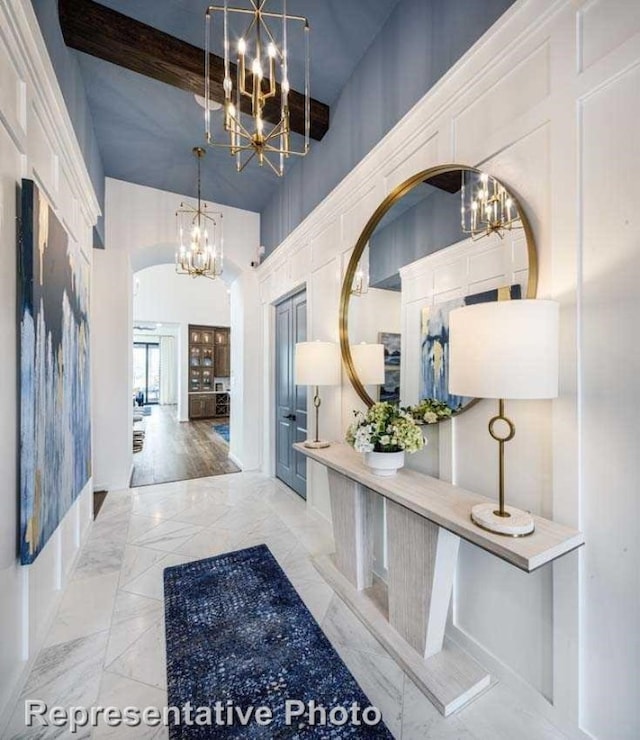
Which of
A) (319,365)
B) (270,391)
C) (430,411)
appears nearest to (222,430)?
(270,391)

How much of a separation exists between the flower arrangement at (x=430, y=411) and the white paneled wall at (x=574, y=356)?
13 cm

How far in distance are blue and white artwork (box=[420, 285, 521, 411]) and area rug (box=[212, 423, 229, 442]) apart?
5966 millimetres

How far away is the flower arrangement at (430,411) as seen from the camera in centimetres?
180

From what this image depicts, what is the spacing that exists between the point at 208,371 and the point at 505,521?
10037mm

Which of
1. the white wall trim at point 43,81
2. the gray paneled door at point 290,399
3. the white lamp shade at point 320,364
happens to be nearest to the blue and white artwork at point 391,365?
the white lamp shade at point 320,364

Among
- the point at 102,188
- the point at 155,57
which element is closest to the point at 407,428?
the point at 155,57

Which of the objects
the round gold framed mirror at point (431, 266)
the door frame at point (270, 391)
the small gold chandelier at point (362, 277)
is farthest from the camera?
the door frame at point (270, 391)

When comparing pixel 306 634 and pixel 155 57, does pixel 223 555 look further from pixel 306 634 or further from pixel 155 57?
pixel 155 57

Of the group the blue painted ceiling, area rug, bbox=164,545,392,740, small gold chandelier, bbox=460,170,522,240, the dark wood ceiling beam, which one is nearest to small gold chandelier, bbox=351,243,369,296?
small gold chandelier, bbox=460,170,522,240

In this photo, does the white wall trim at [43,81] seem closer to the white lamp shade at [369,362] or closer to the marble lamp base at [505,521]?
the white lamp shade at [369,362]

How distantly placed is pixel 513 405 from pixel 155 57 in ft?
10.7

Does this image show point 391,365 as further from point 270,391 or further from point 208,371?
point 208,371

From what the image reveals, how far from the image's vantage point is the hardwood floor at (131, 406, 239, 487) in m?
4.84

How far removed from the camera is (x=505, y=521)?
50.3 inches
